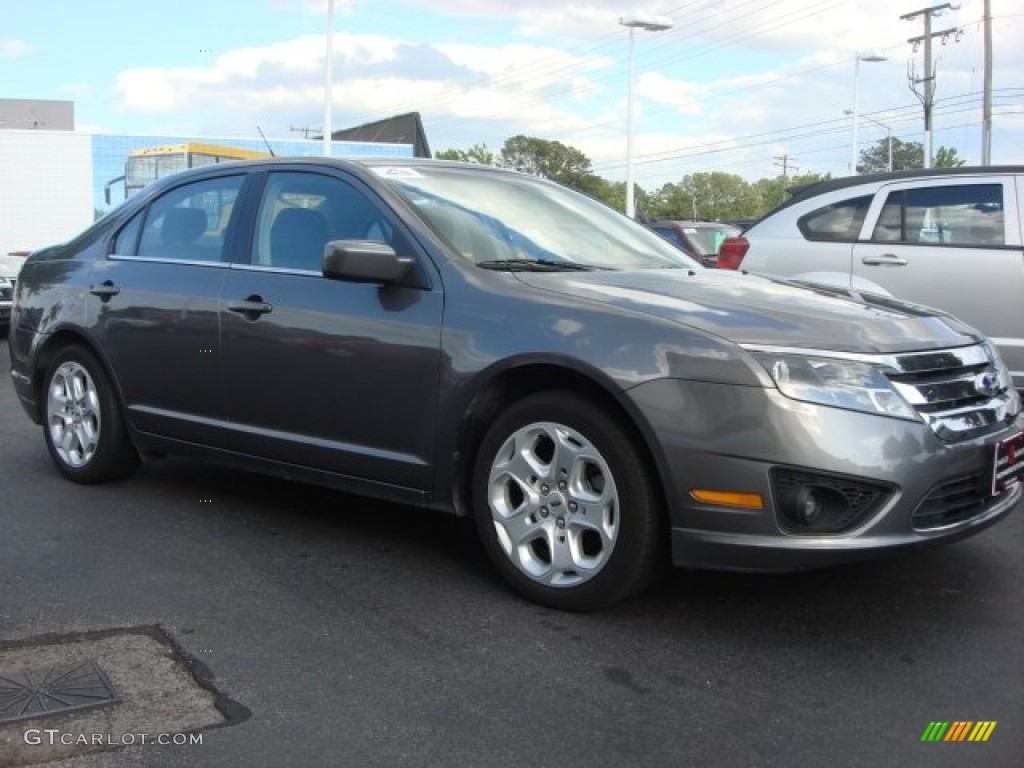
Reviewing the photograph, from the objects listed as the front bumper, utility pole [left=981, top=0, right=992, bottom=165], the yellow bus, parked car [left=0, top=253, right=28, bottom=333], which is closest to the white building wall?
the yellow bus

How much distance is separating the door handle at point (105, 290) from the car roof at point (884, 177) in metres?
4.86

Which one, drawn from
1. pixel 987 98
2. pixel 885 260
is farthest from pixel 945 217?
pixel 987 98

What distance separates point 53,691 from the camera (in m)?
3.12

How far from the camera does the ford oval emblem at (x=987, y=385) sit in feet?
12.2

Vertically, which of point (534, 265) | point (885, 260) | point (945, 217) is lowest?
point (534, 265)

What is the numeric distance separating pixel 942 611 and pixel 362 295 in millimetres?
2474

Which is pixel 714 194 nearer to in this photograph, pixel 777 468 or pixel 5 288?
pixel 5 288

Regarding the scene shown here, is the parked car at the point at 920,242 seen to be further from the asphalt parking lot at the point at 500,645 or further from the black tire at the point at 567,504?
the black tire at the point at 567,504

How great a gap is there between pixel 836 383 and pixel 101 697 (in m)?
2.42

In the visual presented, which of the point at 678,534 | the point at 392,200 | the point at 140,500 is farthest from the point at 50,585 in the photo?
the point at 678,534

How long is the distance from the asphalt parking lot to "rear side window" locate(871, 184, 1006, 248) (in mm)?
2838

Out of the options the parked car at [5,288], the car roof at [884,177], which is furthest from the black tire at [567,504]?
the parked car at [5,288]

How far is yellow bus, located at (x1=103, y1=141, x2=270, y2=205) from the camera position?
23531 millimetres

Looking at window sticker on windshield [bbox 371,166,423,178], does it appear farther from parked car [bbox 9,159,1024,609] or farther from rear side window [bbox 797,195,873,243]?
rear side window [bbox 797,195,873,243]
